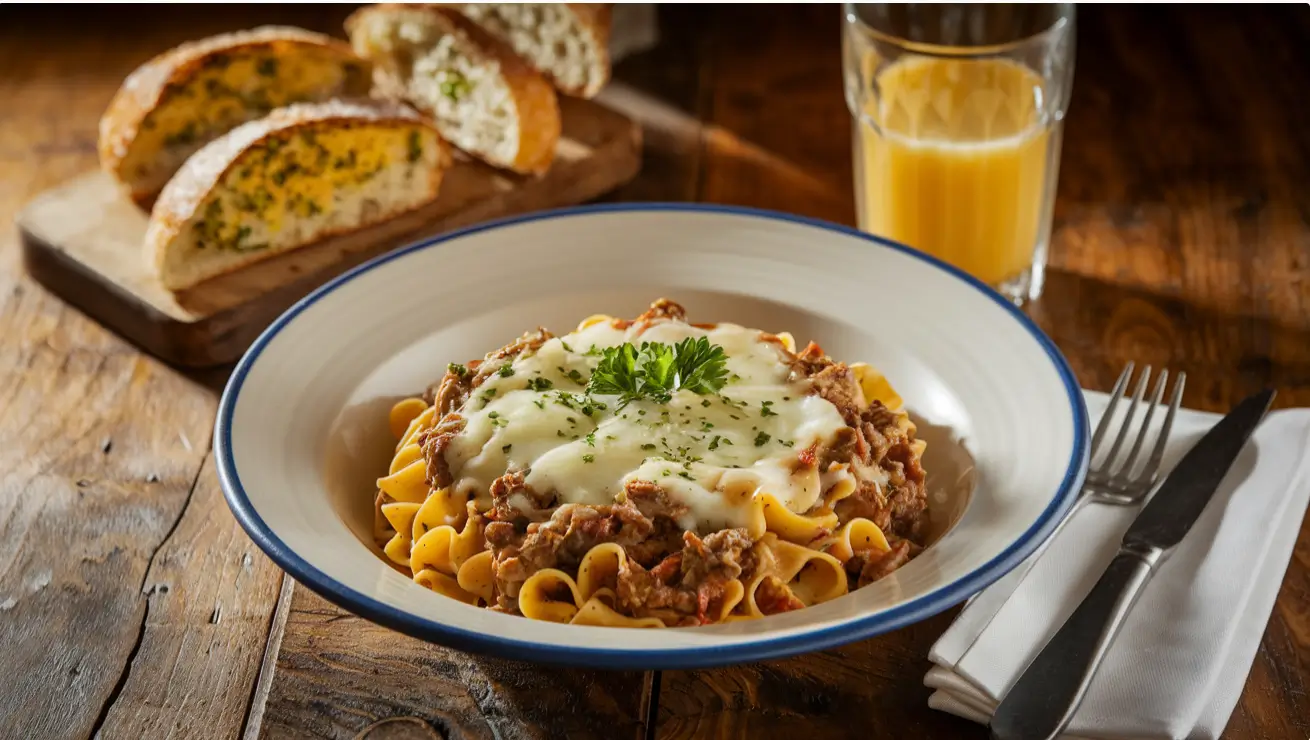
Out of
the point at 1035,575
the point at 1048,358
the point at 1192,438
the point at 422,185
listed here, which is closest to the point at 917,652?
the point at 1035,575

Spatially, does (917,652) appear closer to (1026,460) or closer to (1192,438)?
(1026,460)

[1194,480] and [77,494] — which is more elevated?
[1194,480]

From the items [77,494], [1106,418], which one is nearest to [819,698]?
[1106,418]

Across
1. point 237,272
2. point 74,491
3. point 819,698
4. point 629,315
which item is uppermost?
point 629,315

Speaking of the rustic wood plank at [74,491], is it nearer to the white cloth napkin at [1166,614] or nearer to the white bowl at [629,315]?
the white bowl at [629,315]

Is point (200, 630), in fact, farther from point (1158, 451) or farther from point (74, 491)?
point (1158, 451)
